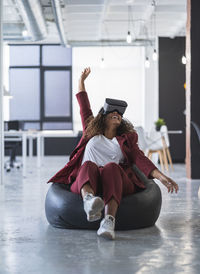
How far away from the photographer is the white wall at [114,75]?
15.0 metres

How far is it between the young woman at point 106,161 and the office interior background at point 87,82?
0.35m

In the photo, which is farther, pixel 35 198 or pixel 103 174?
pixel 35 198

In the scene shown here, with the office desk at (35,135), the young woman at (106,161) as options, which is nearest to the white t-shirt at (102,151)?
the young woman at (106,161)

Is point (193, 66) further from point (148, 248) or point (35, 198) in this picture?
point (148, 248)

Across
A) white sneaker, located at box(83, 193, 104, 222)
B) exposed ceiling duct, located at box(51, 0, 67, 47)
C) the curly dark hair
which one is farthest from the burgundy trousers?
exposed ceiling duct, located at box(51, 0, 67, 47)

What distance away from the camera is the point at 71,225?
160 inches

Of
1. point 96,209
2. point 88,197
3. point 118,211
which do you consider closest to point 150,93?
point 118,211

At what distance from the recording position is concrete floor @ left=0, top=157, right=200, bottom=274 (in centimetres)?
294

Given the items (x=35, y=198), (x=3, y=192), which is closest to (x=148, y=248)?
(x=35, y=198)

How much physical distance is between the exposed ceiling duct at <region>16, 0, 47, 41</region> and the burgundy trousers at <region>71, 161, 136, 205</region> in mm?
5275

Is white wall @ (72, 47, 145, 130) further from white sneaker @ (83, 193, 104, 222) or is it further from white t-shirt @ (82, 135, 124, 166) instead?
white sneaker @ (83, 193, 104, 222)

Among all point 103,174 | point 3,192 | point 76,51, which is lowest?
point 3,192

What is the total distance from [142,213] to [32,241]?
0.91 m

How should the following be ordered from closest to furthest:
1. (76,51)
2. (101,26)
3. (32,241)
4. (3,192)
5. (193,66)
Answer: (32,241) < (3,192) < (193,66) < (101,26) < (76,51)
